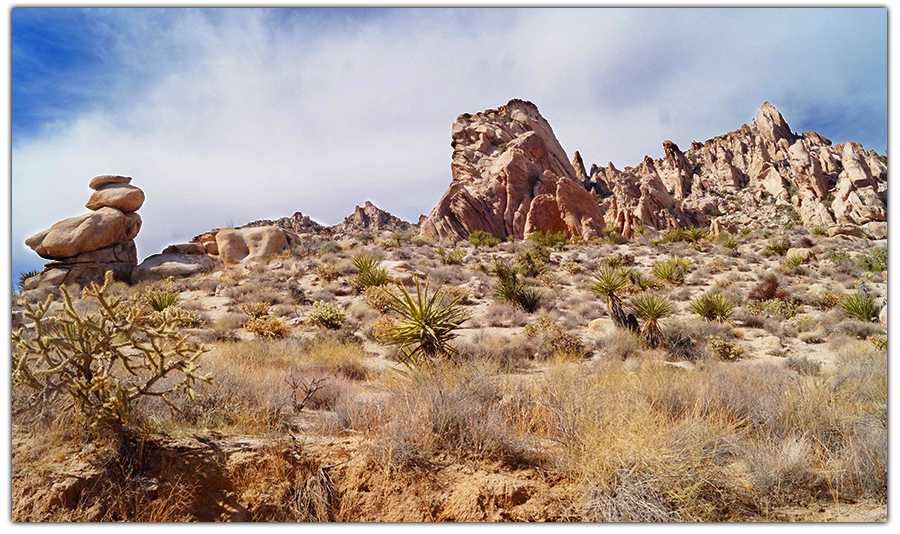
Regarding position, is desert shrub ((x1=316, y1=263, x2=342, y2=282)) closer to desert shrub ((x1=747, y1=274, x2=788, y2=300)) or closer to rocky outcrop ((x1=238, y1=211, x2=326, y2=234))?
desert shrub ((x1=747, y1=274, x2=788, y2=300))

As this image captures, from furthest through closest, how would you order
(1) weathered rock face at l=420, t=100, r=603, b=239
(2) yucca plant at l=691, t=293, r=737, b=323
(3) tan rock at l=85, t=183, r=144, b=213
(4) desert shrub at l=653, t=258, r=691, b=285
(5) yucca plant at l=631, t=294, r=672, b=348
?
(1) weathered rock face at l=420, t=100, r=603, b=239 → (3) tan rock at l=85, t=183, r=144, b=213 → (4) desert shrub at l=653, t=258, r=691, b=285 → (2) yucca plant at l=691, t=293, r=737, b=323 → (5) yucca plant at l=631, t=294, r=672, b=348

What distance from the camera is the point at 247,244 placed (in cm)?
2261

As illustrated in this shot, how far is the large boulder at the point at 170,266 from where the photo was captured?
18328 millimetres

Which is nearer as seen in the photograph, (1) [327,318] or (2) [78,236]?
(1) [327,318]

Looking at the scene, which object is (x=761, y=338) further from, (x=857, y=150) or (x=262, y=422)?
(x=857, y=150)

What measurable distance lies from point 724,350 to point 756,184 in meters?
80.4

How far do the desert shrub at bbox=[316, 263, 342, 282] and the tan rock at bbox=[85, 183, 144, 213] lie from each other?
404 inches

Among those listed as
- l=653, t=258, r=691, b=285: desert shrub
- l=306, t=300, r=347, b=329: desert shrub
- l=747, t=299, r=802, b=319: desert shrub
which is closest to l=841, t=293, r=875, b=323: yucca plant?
l=747, t=299, r=802, b=319: desert shrub

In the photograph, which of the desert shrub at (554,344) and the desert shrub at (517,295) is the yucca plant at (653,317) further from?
the desert shrub at (517,295)

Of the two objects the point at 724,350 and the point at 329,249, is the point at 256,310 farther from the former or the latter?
the point at 724,350

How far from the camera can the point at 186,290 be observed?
16031mm

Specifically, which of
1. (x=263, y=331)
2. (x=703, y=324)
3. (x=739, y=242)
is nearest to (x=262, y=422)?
(x=263, y=331)

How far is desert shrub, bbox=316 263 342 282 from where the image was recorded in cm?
1631

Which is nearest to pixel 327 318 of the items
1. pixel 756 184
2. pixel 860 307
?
pixel 860 307
